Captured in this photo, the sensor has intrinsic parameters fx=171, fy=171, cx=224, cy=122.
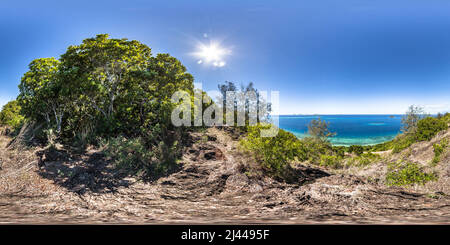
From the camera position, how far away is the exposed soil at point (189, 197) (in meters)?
2.68

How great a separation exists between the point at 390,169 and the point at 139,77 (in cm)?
1034

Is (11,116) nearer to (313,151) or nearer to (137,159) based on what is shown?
(137,159)

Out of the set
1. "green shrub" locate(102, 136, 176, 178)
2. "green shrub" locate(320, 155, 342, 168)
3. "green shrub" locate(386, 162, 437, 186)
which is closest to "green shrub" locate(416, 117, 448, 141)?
"green shrub" locate(320, 155, 342, 168)

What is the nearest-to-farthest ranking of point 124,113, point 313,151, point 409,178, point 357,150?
point 409,178
point 124,113
point 313,151
point 357,150

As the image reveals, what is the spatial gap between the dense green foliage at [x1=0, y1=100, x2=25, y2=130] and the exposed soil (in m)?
2.40

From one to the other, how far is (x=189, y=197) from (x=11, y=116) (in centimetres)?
1326

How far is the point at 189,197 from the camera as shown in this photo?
413 centimetres

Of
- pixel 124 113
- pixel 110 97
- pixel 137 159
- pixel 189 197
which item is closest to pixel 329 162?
pixel 189 197

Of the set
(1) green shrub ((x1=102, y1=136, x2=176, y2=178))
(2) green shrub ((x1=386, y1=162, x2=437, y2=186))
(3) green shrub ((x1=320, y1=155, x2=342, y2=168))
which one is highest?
(1) green shrub ((x1=102, y1=136, x2=176, y2=178))

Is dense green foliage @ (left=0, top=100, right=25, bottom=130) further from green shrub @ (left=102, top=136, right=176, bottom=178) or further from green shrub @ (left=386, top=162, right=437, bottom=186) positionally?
green shrub @ (left=386, top=162, right=437, bottom=186)

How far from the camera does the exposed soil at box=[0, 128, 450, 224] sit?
8.80 ft

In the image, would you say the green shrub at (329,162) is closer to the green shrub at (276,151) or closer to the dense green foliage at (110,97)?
the green shrub at (276,151)

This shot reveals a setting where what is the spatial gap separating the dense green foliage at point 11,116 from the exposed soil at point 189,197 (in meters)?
2.40

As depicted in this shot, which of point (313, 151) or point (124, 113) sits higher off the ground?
point (124, 113)
